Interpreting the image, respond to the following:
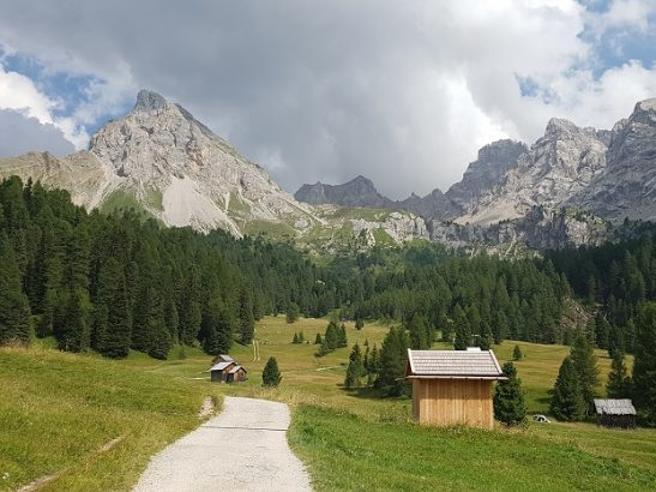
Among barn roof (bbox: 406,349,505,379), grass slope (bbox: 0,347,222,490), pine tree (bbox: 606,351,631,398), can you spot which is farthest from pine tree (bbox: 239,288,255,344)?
barn roof (bbox: 406,349,505,379)

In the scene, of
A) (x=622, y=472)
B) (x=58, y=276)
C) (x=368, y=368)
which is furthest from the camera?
(x=368, y=368)

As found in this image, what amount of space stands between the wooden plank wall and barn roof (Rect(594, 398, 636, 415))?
4896cm

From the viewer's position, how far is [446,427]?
129 feet

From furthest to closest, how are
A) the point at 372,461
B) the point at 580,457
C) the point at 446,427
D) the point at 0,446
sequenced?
1. the point at 446,427
2. the point at 580,457
3. the point at 372,461
4. the point at 0,446

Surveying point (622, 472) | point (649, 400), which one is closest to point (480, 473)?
point (622, 472)

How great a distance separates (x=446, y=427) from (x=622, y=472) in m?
12.0

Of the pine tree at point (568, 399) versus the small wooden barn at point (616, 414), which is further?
the pine tree at point (568, 399)

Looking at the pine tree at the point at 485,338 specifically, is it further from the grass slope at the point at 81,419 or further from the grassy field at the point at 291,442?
the grass slope at the point at 81,419

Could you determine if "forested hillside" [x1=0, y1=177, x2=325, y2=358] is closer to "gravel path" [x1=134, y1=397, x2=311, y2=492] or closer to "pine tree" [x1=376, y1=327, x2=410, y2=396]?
"pine tree" [x1=376, y1=327, x2=410, y2=396]

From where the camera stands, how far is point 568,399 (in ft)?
281

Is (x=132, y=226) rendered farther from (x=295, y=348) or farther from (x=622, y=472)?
(x=622, y=472)

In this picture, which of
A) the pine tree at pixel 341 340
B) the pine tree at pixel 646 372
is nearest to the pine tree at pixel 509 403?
the pine tree at pixel 646 372

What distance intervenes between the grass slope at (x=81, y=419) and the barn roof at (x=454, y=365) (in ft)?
50.4

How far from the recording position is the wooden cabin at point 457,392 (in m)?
40.9
